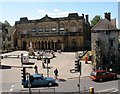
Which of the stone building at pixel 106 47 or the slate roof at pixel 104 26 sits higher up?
the slate roof at pixel 104 26

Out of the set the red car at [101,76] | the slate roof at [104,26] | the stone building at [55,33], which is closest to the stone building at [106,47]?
the slate roof at [104,26]

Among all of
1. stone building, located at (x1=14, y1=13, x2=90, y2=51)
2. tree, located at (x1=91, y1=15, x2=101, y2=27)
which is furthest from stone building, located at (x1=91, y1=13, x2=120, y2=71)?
tree, located at (x1=91, y1=15, x2=101, y2=27)

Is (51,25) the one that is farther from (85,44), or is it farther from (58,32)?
(85,44)

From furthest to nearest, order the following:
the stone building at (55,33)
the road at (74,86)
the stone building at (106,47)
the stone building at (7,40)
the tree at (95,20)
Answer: the tree at (95,20) < the stone building at (7,40) < the stone building at (55,33) < the stone building at (106,47) < the road at (74,86)

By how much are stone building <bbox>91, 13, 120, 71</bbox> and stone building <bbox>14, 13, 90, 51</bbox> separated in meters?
35.1

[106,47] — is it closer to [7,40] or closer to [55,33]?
[55,33]

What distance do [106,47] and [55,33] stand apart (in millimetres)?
40629

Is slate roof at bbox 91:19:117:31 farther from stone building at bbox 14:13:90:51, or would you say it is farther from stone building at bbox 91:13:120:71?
stone building at bbox 14:13:90:51

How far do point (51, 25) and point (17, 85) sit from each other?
55083 millimetres

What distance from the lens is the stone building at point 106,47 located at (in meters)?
43.2

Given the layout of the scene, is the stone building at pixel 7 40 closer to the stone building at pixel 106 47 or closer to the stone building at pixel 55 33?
the stone building at pixel 55 33

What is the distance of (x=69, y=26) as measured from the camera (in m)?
83.4

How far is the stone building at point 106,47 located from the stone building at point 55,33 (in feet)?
115

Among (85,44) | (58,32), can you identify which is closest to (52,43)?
(58,32)
